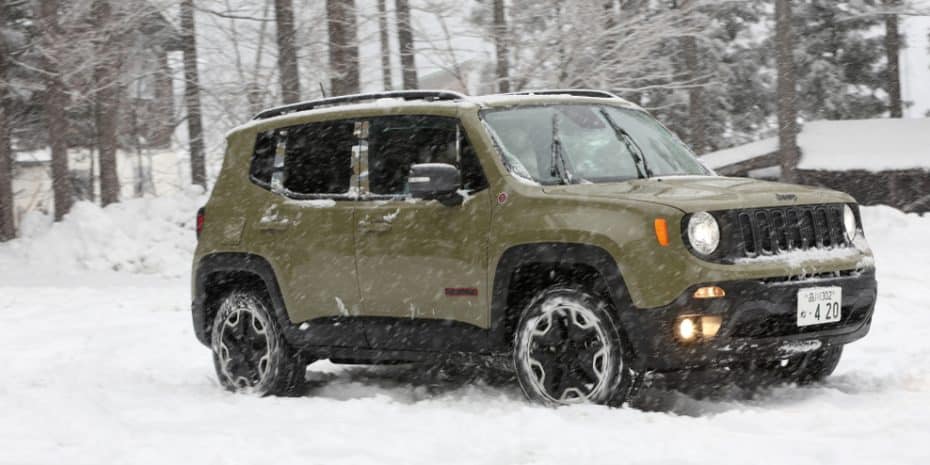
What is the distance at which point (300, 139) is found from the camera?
8.27 metres

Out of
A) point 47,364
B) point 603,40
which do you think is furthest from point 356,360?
point 603,40

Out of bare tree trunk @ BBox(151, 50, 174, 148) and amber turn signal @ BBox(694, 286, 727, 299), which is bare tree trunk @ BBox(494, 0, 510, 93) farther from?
amber turn signal @ BBox(694, 286, 727, 299)

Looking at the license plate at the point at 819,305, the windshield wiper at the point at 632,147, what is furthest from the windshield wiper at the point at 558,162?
the license plate at the point at 819,305

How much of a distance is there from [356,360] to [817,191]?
296 cm

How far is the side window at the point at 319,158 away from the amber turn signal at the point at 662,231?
7.47ft

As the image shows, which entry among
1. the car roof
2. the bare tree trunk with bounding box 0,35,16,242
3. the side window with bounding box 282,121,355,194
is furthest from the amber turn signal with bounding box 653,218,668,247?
the bare tree trunk with bounding box 0,35,16,242

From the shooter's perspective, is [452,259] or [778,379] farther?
[778,379]

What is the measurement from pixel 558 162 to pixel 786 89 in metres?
20.1

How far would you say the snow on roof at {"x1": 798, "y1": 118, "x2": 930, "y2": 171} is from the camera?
28109 millimetres

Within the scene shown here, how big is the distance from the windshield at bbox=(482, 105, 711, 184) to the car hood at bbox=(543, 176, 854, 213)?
0.56 feet

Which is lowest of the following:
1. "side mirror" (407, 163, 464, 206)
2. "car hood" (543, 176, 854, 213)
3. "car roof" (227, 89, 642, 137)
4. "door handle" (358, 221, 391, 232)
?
"door handle" (358, 221, 391, 232)

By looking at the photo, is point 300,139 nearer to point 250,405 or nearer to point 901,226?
point 250,405

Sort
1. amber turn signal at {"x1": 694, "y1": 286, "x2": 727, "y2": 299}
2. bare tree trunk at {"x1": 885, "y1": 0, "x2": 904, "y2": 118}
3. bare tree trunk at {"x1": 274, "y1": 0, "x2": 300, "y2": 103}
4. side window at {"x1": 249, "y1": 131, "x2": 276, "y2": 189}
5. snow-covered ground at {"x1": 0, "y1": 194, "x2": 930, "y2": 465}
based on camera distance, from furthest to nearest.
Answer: bare tree trunk at {"x1": 885, "y1": 0, "x2": 904, "y2": 118} < bare tree trunk at {"x1": 274, "y1": 0, "x2": 300, "y2": 103} < side window at {"x1": 249, "y1": 131, "x2": 276, "y2": 189} < amber turn signal at {"x1": 694, "y1": 286, "x2": 727, "y2": 299} < snow-covered ground at {"x1": 0, "y1": 194, "x2": 930, "y2": 465}

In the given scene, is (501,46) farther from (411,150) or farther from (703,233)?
(703,233)
